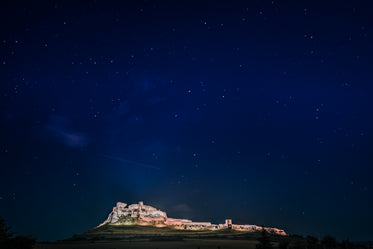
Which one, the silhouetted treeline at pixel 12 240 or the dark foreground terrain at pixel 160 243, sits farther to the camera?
the dark foreground terrain at pixel 160 243

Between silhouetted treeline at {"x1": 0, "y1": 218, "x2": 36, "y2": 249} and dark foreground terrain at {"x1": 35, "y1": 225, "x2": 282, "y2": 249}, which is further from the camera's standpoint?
dark foreground terrain at {"x1": 35, "y1": 225, "x2": 282, "y2": 249}

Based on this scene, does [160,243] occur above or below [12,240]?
below

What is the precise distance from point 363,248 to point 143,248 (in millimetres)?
72493

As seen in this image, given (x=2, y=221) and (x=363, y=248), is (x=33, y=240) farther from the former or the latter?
(x=363, y=248)

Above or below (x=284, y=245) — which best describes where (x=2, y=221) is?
above

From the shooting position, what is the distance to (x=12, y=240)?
15477 millimetres

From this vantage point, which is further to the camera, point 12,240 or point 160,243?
point 160,243

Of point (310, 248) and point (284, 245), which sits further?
point (310, 248)

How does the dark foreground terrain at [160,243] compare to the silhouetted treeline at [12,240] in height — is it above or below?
below

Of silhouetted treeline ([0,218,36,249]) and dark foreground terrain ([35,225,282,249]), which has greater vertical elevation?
silhouetted treeline ([0,218,36,249])

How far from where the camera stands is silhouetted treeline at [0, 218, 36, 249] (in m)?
14.7

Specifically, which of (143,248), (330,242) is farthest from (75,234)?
(330,242)

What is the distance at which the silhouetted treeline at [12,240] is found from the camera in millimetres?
14739

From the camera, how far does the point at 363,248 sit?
43875 millimetres
